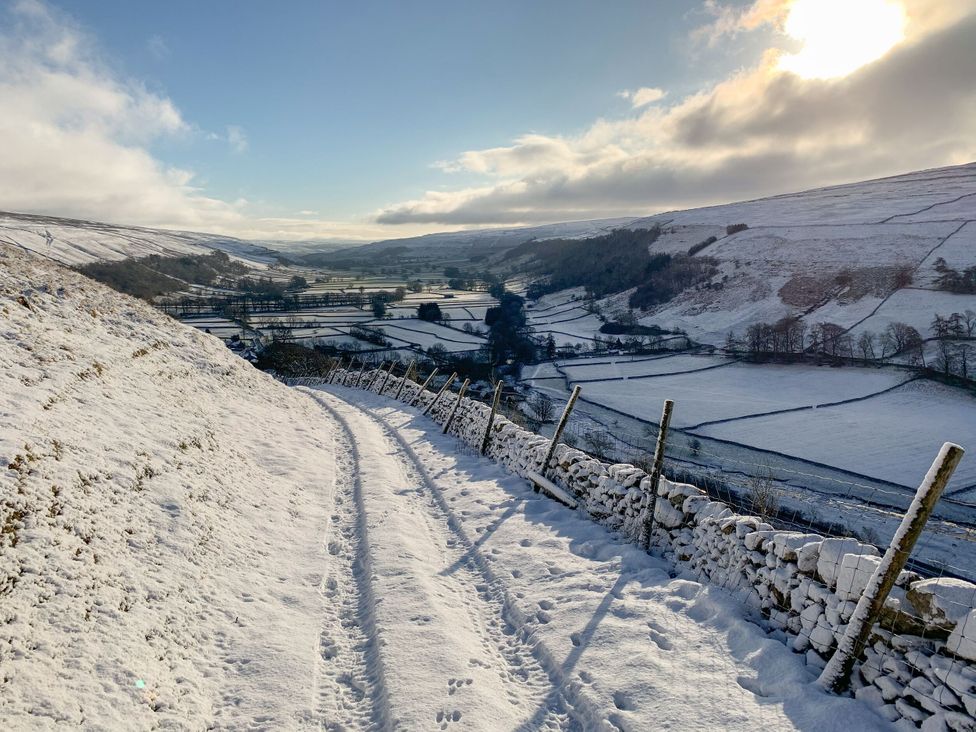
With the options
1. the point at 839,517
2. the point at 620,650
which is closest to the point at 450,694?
the point at 620,650

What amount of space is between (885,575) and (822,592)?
1136 mm

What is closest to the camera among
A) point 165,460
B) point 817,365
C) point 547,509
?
→ point 165,460

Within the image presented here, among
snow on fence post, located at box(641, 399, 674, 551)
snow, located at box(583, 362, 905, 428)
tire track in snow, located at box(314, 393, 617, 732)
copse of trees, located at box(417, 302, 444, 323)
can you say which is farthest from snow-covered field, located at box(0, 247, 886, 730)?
copse of trees, located at box(417, 302, 444, 323)

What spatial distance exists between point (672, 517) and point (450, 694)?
530 centimetres

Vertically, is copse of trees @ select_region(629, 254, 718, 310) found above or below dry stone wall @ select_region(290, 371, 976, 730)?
above

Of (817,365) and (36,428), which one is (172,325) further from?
(817,365)

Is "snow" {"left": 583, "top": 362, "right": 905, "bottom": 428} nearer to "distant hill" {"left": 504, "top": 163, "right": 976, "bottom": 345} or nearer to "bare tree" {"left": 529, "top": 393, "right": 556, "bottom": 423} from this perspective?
"bare tree" {"left": 529, "top": 393, "right": 556, "bottom": 423}

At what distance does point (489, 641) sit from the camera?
23.6ft

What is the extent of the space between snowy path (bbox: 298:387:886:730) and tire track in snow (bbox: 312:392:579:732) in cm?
2

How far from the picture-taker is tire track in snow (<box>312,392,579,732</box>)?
230 inches

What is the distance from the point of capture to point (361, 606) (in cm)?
799

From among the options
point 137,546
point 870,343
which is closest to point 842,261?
point 870,343

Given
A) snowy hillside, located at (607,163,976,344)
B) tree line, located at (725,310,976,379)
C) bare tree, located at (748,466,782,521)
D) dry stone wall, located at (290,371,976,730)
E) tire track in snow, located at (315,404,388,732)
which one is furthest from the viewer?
snowy hillside, located at (607,163,976,344)

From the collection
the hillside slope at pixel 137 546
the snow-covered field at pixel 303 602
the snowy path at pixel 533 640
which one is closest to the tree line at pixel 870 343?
the snowy path at pixel 533 640
